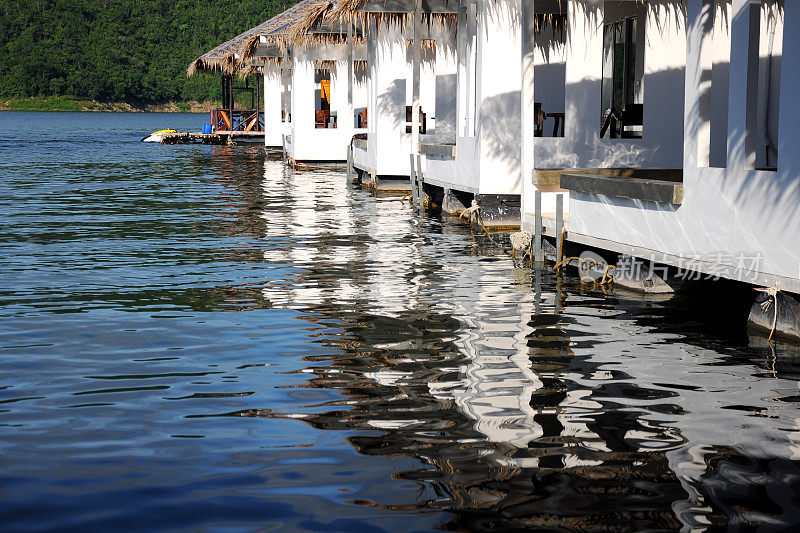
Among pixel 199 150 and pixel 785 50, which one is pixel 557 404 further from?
pixel 199 150

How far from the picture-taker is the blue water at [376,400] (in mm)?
5289

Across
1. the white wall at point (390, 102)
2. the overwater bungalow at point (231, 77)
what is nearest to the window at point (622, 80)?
the white wall at point (390, 102)

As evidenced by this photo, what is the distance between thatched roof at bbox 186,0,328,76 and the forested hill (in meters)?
93.6

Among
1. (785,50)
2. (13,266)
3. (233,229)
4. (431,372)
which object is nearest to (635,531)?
(431,372)

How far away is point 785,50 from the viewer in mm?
8484

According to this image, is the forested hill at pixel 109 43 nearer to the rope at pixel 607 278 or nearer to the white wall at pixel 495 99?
the white wall at pixel 495 99

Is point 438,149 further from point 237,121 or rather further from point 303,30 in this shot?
point 237,121

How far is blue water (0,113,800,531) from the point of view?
5.29m

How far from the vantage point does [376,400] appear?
718cm

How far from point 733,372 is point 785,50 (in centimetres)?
242

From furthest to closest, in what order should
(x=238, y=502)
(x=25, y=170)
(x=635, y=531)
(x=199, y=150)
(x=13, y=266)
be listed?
(x=199, y=150)
(x=25, y=170)
(x=13, y=266)
(x=238, y=502)
(x=635, y=531)

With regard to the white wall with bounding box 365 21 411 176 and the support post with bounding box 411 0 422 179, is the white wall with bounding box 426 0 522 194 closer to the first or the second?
the support post with bounding box 411 0 422 179

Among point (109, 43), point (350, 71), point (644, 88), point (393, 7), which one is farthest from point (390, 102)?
point (109, 43)

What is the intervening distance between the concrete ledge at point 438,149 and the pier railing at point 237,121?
32.7 m
